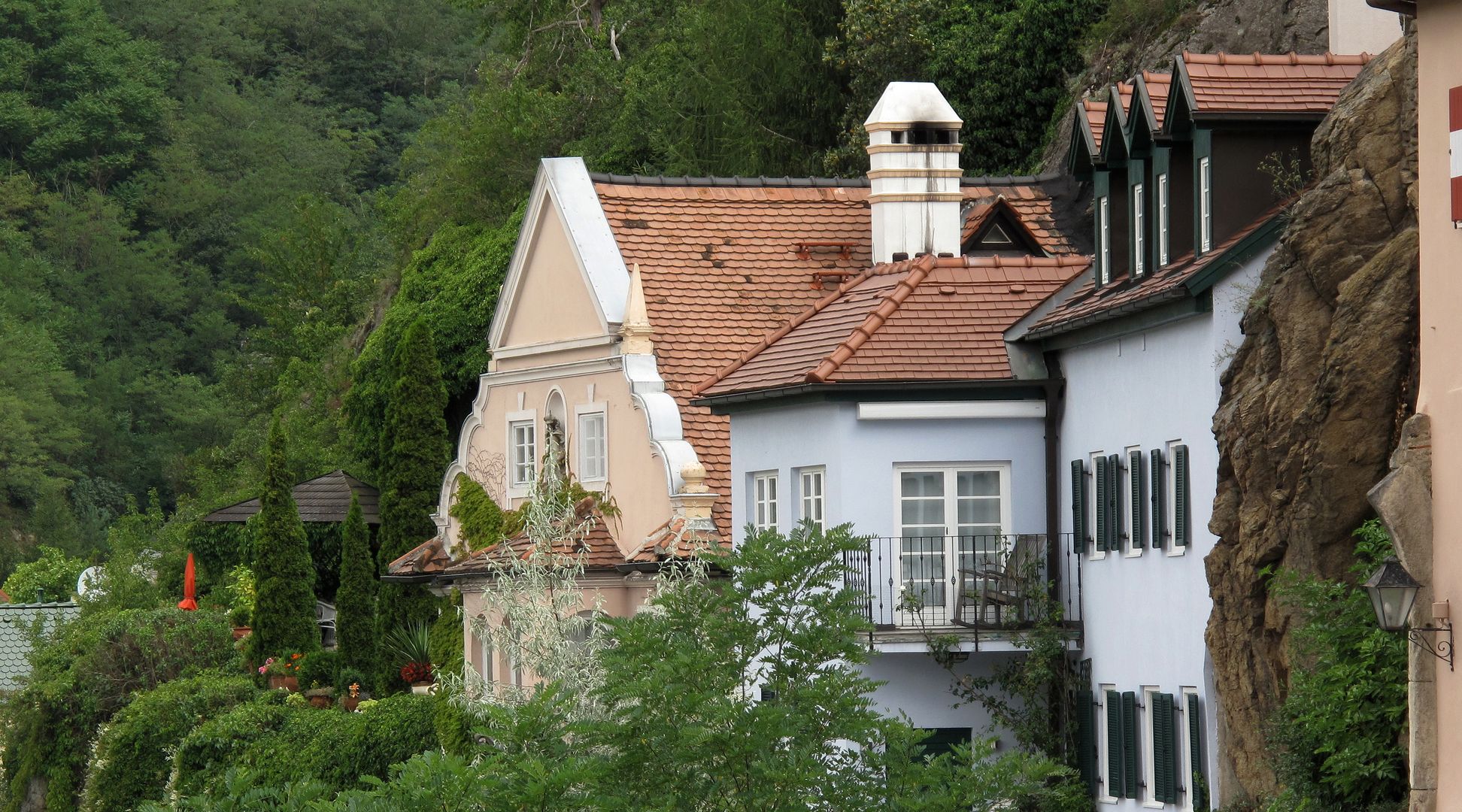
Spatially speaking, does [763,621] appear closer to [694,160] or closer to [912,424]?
[912,424]

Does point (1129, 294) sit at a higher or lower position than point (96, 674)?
higher

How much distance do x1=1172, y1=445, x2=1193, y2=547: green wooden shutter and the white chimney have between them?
9.91 metres

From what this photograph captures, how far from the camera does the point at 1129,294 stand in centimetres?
2430

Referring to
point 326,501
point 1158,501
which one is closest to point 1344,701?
point 1158,501

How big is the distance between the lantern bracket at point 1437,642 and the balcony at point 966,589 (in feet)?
31.2

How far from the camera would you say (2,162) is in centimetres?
9719

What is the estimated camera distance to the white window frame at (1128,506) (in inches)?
957

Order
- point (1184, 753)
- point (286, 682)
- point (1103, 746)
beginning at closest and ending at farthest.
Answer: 1. point (1184, 753)
2. point (1103, 746)
3. point (286, 682)

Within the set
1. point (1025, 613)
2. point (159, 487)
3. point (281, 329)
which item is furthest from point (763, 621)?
point (159, 487)

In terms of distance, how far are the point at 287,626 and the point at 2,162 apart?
190 feet

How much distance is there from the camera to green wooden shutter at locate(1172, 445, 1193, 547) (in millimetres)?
22844

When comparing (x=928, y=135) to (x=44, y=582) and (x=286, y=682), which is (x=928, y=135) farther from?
(x=44, y=582)

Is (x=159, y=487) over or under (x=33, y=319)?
under

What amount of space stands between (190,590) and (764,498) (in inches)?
941
